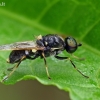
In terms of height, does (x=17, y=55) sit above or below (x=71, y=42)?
below

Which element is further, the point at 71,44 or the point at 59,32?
the point at 59,32

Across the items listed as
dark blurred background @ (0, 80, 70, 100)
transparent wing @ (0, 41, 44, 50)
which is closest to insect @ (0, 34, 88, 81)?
Result: transparent wing @ (0, 41, 44, 50)

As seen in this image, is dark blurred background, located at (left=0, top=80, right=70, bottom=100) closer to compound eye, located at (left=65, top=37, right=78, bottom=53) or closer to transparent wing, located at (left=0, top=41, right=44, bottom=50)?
compound eye, located at (left=65, top=37, right=78, bottom=53)

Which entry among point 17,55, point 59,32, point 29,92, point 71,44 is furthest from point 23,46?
point 29,92

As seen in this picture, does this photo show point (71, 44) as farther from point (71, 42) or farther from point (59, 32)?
point (59, 32)

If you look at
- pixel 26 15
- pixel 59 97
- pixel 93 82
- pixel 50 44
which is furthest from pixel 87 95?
pixel 59 97

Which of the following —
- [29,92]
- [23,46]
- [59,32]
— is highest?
[59,32]

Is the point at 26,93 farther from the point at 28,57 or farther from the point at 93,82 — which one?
the point at 93,82

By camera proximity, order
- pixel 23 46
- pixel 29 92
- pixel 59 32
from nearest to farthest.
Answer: pixel 23 46
pixel 59 32
pixel 29 92

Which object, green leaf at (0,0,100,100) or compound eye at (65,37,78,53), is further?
compound eye at (65,37,78,53)
